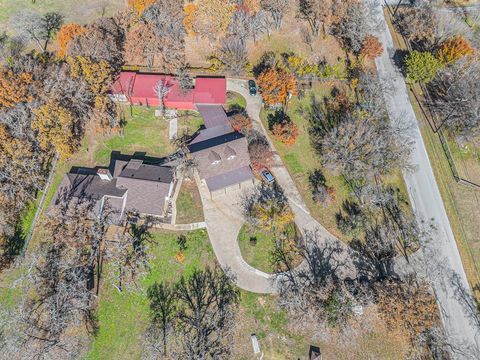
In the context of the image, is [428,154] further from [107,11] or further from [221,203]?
[107,11]

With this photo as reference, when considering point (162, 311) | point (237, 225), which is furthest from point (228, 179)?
point (162, 311)

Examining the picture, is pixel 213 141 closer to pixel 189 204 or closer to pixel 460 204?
pixel 189 204

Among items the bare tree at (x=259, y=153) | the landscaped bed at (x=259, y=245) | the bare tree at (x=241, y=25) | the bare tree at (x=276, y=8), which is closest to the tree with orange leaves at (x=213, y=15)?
the bare tree at (x=241, y=25)

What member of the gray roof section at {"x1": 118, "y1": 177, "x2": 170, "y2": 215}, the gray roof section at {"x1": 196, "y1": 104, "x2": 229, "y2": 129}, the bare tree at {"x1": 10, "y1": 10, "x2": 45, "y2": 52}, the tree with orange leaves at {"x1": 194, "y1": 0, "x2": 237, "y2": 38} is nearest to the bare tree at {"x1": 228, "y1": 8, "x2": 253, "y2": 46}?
the tree with orange leaves at {"x1": 194, "y1": 0, "x2": 237, "y2": 38}

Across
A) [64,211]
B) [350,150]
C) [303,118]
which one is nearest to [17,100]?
[64,211]

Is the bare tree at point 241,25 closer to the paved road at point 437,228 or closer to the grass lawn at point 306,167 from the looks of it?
the grass lawn at point 306,167

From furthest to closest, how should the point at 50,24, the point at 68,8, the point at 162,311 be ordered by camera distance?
the point at 68,8 < the point at 50,24 < the point at 162,311
